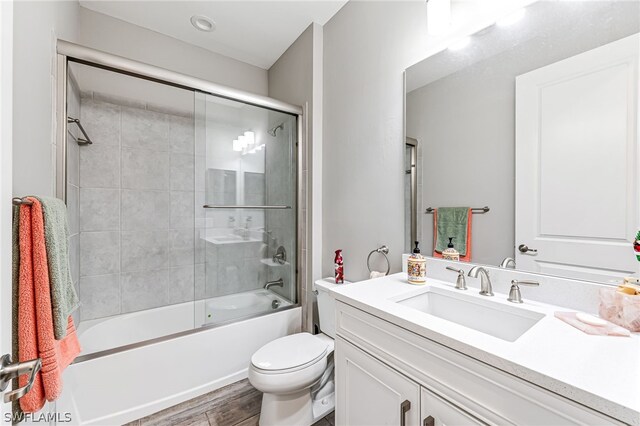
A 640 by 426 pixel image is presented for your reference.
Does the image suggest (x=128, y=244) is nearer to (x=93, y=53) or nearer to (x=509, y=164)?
(x=93, y=53)

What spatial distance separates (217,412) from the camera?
154 cm

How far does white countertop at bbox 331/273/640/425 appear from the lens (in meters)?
0.48

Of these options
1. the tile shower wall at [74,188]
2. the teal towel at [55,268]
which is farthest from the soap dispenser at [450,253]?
the tile shower wall at [74,188]

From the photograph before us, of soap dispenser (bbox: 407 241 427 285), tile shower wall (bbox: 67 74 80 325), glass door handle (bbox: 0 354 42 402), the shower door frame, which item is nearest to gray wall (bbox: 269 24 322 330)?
the shower door frame

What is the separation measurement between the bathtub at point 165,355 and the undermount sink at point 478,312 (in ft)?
4.05

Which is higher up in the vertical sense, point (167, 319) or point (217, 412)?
point (167, 319)

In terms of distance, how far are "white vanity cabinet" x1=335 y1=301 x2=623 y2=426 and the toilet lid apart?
306 mm

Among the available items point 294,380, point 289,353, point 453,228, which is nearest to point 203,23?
point 453,228

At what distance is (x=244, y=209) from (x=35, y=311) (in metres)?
1.33

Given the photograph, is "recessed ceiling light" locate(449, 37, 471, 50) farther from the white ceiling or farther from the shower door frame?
the shower door frame

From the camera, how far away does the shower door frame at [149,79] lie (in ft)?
4.26

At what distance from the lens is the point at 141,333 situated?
2.02 metres

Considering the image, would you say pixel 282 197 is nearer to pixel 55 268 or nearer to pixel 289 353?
pixel 289 353

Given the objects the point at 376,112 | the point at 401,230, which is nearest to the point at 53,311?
the point at 401,230
